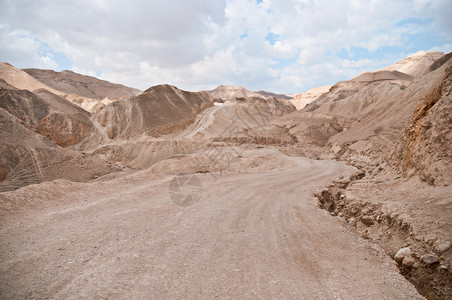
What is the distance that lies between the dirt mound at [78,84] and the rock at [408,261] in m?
94.7

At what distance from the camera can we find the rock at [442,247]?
14.2 ft

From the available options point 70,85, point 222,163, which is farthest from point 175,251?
point 70,85

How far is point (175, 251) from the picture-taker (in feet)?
16.0

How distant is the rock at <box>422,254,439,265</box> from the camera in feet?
14.2

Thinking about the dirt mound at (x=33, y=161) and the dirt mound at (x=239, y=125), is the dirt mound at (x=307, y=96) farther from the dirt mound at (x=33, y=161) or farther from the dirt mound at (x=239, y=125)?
the dirt mound at (x=33, y=161)

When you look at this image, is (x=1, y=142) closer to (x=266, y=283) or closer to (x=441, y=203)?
(x=266, y=283)

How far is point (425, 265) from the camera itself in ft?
14.6

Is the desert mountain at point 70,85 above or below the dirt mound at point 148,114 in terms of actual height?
above

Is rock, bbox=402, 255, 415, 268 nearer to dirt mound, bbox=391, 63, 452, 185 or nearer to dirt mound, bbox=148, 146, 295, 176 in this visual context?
dirt mound, bbox=391, 63, 452, 185

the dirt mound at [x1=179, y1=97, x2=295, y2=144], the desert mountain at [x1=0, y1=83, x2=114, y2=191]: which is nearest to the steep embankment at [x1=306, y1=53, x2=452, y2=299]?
the desert mountain at [x1=0, y1=83, x2=114, y2=191]

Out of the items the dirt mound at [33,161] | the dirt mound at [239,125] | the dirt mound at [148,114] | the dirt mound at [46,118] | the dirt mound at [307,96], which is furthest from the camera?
the dirt mound at [307,96]

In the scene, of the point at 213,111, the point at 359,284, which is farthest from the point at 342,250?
the point at 213,111

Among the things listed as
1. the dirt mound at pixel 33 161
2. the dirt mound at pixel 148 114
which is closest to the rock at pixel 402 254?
the dirt mound at pixel 33 161

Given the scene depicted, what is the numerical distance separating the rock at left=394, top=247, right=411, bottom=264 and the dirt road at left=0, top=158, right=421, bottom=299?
0.14m
